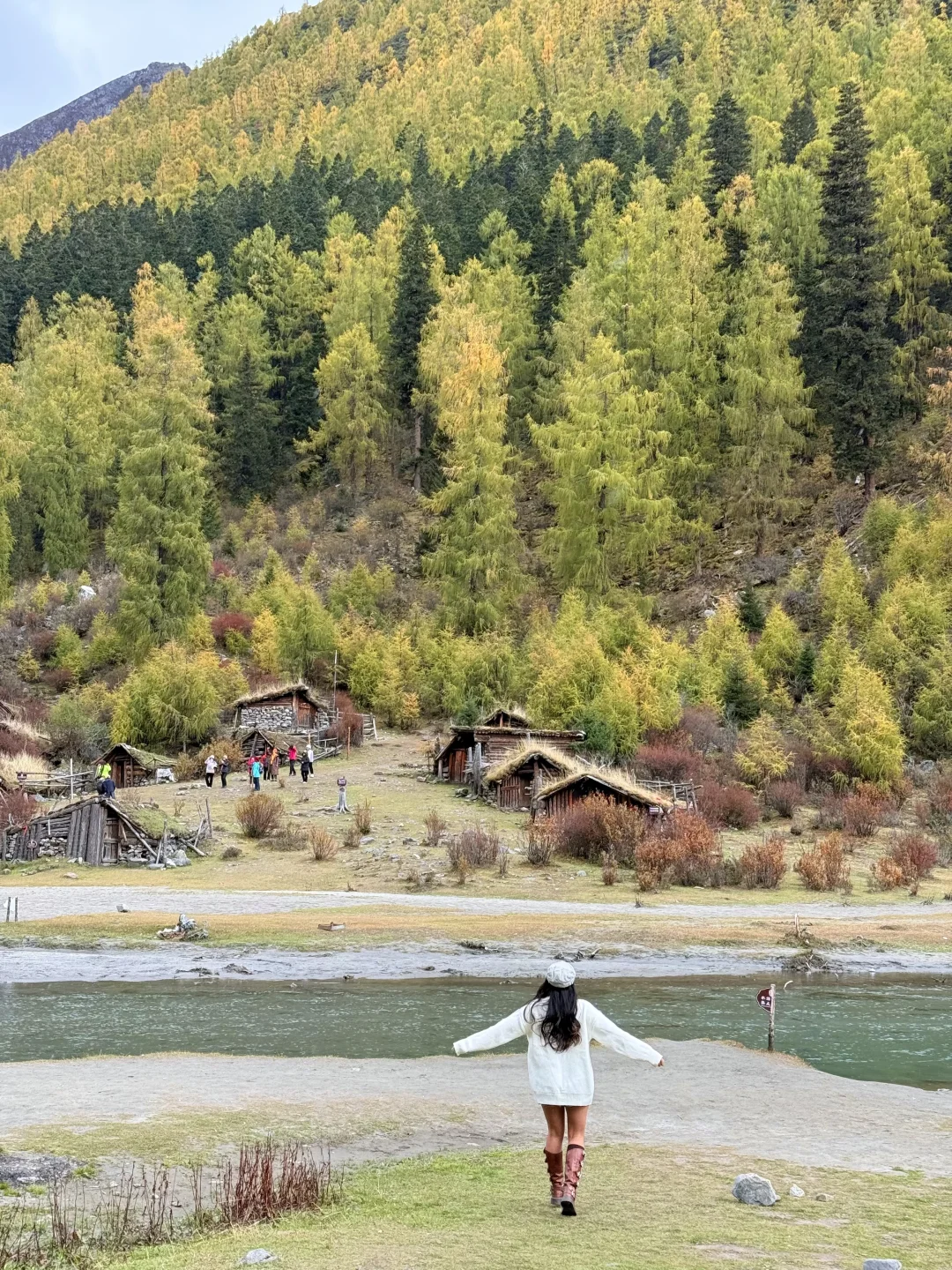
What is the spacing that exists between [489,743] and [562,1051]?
4280 cm

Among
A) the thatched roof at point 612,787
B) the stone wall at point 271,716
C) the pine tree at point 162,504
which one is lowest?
the thatched roof at point 612,787

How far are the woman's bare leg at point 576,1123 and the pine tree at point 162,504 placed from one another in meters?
57.0

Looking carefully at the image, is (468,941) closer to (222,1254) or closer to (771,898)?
(771,898)

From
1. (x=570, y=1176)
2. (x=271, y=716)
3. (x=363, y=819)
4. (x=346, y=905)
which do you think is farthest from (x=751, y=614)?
(x=570, y=1176)

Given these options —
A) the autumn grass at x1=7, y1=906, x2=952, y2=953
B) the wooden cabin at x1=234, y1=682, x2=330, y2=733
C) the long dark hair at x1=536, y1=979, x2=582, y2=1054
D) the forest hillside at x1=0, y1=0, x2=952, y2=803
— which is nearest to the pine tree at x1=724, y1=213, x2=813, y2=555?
the forest hillside at x1=0, y1=0, x2=952, y2=803

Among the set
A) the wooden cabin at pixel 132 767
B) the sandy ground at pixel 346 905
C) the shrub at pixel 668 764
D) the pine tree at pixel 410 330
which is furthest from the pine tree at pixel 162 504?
the sandy ground at pixel 346 905

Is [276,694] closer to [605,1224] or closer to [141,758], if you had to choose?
[141,758]

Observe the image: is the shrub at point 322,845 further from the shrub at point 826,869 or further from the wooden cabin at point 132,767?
the wooden cabin at point 132,767

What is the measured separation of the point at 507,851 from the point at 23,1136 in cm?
2829

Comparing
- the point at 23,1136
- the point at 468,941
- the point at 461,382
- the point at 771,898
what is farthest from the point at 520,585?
the point at 23,1136

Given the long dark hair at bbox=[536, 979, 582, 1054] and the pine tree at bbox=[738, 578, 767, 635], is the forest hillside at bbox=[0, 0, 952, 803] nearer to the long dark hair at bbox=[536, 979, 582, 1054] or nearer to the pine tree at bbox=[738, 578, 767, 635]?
the pine tree at bbox=[738, 578, 767, 635]

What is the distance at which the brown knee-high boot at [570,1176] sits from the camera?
902 centimetres

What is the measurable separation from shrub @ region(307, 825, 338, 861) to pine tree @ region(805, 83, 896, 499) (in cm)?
4001

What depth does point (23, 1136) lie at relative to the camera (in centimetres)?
1232
